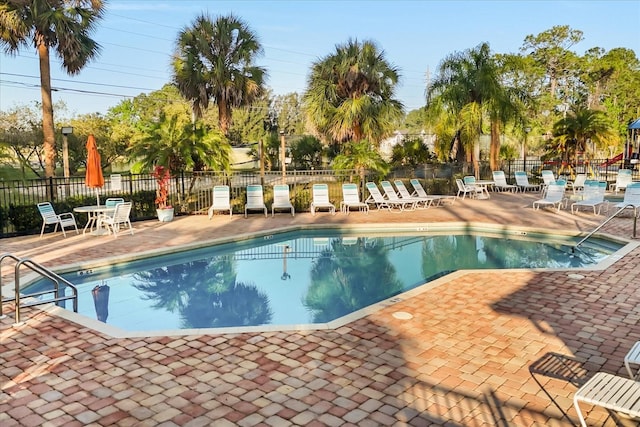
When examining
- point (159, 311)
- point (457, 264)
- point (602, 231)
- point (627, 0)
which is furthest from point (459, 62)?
point (159, 311)

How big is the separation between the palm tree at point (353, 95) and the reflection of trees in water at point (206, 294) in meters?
10.3

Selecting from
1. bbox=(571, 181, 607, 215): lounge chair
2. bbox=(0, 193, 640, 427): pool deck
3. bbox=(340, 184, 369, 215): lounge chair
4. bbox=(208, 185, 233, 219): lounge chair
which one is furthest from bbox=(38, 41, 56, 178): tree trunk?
bbox=(571, 181, 607, 215): lounge chair

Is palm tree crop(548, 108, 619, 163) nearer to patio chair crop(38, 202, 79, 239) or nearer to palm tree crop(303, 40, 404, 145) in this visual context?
palm tree crop(303, 40, 404, 145)

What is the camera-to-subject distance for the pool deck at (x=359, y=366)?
3666 mm

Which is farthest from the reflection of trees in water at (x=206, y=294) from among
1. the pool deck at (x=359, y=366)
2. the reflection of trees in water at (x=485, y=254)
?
the reflection of trees in water at (x=485, y=254)

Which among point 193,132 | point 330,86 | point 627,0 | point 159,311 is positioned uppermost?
point 627,0

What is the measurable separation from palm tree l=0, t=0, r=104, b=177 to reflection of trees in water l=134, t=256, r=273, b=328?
7.79m

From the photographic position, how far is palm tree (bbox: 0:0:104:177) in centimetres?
1366

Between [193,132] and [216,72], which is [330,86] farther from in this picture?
[193,132]

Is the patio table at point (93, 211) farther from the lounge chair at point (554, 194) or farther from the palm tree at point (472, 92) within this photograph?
the palm tree at point (472, 92)

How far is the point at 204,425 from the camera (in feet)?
11.5

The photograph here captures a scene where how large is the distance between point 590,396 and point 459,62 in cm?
1974

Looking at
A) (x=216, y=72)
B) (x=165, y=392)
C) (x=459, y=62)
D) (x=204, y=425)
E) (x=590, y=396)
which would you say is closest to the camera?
(x=590, y=396)

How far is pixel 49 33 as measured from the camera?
46.7 feet
